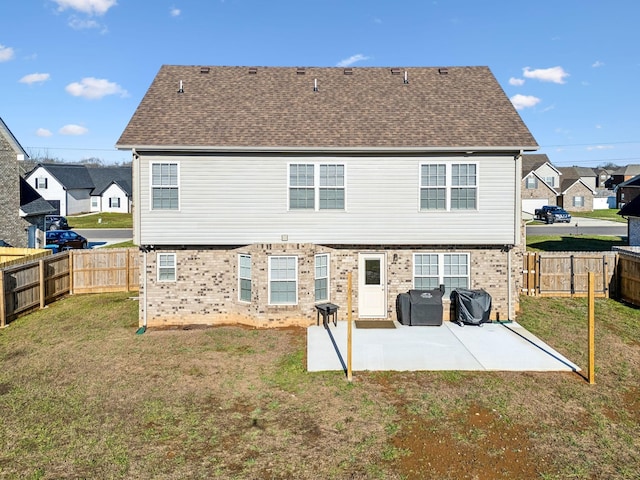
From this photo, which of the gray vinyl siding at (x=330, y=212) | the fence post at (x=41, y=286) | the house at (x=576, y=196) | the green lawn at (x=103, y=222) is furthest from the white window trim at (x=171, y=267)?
the house at (x=576, y=196)

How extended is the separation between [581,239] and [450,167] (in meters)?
25.3

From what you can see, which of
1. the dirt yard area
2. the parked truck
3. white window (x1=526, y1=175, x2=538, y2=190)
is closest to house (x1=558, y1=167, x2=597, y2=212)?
white window (x1=526, y1=175, x2=538, y2=190)

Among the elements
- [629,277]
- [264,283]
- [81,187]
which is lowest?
[629,277]

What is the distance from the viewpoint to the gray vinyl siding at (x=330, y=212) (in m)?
14.4

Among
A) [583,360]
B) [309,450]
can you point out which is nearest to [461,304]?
[583,360]

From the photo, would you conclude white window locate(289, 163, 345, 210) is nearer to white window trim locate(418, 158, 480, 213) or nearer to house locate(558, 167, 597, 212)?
white window trim locate(418, 158, 480, 213)

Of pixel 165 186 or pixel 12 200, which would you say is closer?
pixel 165 186

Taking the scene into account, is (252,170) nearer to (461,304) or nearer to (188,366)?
(188,366)

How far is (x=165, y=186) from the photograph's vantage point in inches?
566

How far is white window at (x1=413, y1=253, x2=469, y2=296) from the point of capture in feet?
49.0

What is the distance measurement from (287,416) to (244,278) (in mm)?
6684

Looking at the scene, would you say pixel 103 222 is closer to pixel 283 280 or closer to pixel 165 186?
pixel 165 186

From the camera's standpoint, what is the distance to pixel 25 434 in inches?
313

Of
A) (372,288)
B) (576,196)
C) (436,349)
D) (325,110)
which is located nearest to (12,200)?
(325,110)
